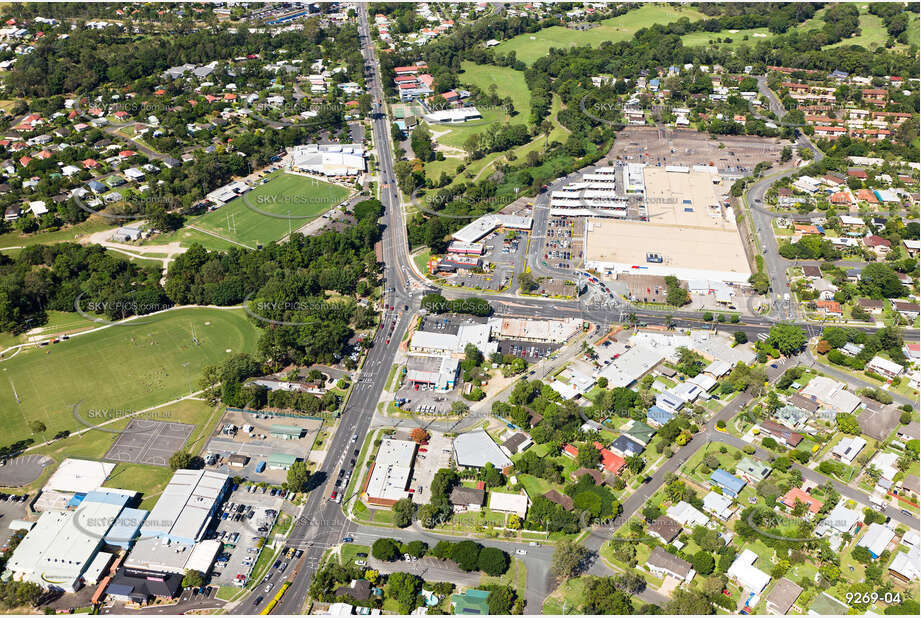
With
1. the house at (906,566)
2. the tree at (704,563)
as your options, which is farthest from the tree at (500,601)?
the house at (906,566)

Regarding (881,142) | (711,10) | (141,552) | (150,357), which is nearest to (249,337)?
(150,357)

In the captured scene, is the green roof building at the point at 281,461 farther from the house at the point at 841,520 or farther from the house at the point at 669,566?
the house at the point at 841,520

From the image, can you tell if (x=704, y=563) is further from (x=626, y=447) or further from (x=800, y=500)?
(x=626, y=447)

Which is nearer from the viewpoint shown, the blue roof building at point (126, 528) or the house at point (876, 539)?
the house at point (876, 539)

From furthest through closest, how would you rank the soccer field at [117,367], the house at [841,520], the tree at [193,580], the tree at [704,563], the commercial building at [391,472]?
the soccer field at [117,367]
the commercial building at [391,472]
the house at [841,520]
the tree at [704,563]
the tree at [193,580]

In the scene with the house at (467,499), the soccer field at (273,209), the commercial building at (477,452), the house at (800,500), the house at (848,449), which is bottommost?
the house at (848,449)
